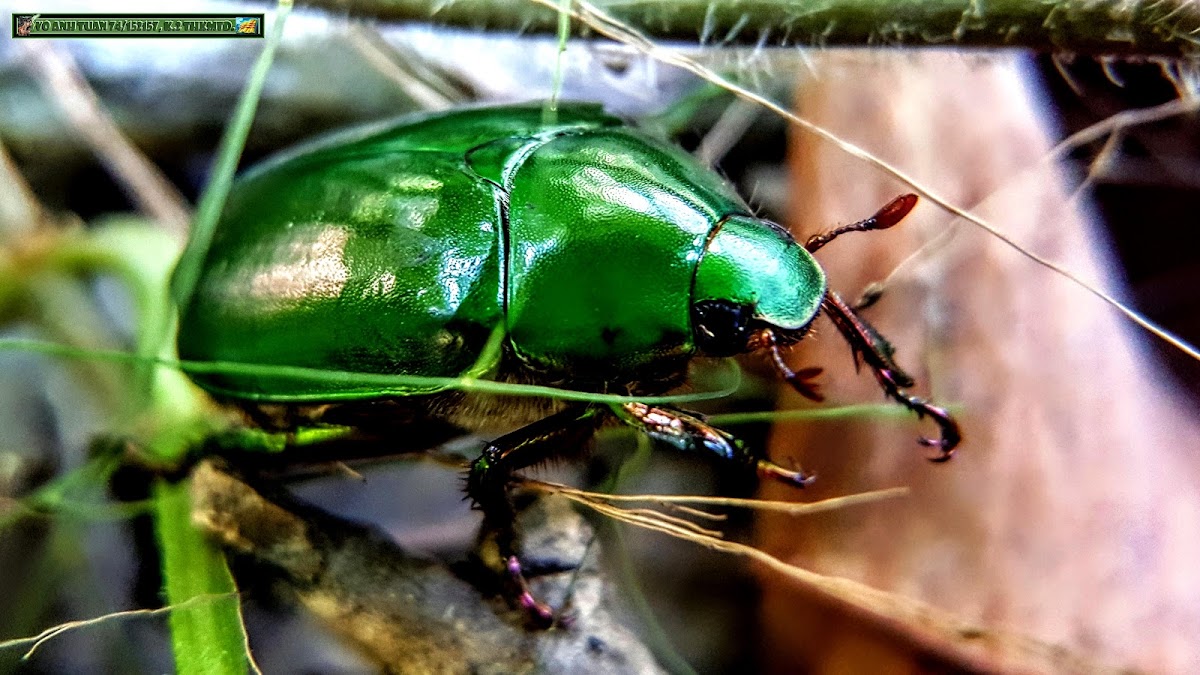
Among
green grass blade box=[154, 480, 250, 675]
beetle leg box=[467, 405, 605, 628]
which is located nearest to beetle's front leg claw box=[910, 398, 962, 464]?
beetle leg box=[467, 405, 605, 628]

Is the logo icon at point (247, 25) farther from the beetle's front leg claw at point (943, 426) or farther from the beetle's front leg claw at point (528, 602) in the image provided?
the beetle's front leg claw at point (943, 426)

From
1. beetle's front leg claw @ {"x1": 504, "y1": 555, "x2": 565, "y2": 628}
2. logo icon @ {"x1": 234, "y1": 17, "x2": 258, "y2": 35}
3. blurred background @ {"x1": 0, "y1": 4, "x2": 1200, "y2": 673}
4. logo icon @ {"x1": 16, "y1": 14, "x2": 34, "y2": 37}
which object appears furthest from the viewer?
logo icon @ {"x1": 16, "y1": 14, "x2": 34, "y2": 37}

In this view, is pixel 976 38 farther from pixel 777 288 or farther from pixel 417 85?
pixel 417 85

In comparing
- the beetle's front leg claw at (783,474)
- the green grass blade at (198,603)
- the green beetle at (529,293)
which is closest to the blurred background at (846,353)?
the green grass blade at (198,603)

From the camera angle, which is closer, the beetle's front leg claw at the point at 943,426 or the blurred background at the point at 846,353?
the beetle's front leg claw at the point at 943,426

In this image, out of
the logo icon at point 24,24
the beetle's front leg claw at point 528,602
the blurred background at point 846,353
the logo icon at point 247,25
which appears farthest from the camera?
the logo icon at point 24,24

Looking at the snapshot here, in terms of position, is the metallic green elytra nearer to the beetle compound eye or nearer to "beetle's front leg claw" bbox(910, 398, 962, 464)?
the beetle compound eye

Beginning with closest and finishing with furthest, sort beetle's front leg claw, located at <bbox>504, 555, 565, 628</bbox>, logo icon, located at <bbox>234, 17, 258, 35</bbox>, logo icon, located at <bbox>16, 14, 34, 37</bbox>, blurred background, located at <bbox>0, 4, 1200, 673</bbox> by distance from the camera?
1. beetle's front leg claw, located at <bbox>504, 555, 565, 628</bbox>
2. blurred background, located at <bbox>0, 4, 1200, 673</bbox>
3. logo icon, located at <bbox>234, 17, 258, 35</bbox>
4. logo icon, located at <bbox>16, 14, 34, 37</bbox>

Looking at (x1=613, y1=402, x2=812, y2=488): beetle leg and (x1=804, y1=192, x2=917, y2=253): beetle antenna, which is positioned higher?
(x1=804, y1=192, x2=917, y2=253): beetle antenna
